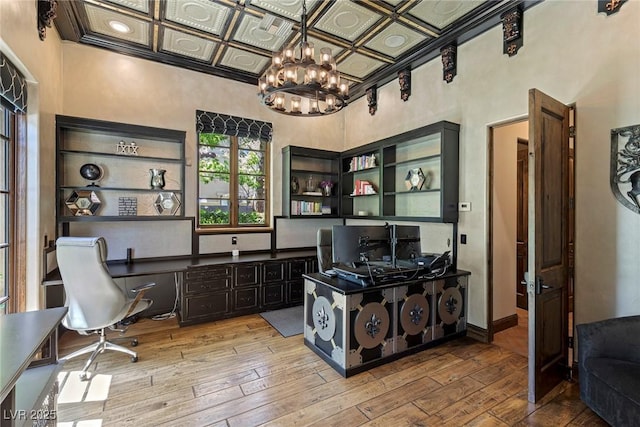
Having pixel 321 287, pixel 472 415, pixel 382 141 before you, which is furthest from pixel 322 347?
pixel 382 141

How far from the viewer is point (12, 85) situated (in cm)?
216

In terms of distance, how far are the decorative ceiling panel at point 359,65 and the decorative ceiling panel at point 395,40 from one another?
9.9 inches

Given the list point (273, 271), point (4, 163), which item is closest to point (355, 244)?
point (273, 271)

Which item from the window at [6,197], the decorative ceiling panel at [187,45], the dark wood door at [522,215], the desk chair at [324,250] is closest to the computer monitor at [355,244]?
the desk chair at [324,250]

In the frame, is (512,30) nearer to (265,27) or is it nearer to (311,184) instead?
(265,27)

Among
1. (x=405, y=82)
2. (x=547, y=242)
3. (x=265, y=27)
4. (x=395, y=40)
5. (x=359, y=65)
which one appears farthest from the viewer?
(x=359, y=65)

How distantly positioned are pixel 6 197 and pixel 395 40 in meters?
4.22

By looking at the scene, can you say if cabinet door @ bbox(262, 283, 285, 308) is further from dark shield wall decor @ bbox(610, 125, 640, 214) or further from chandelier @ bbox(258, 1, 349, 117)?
dark shield wall decor @ bbox(610, 125, 640, 214)

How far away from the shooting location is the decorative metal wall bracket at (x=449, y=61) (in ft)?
11.5

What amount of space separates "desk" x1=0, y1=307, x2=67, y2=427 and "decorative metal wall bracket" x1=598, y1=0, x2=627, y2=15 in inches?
165

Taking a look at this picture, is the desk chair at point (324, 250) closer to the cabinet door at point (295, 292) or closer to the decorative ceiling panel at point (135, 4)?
the cabinet door at point (295, 292)

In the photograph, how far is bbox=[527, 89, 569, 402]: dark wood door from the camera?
2178 mm

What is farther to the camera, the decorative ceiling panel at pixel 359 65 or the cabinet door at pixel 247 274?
the decorative ceiling panel at pixel 359 65

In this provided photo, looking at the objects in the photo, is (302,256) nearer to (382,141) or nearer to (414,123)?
(382,141)
